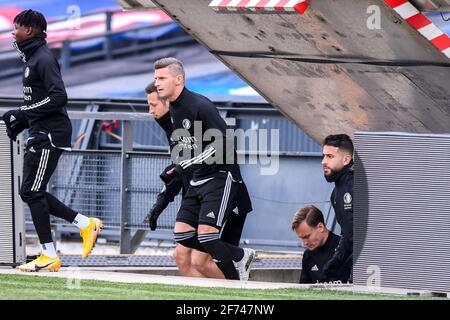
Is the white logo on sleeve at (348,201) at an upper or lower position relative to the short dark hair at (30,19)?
lower

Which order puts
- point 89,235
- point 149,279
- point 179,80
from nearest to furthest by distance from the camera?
point 149,279
point 179,80
point 89,235

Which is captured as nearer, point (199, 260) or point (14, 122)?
point (14, 122)

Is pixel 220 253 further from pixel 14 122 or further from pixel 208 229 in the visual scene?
pixel 14 122

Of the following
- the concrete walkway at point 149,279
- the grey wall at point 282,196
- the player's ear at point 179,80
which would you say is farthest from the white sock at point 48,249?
the grey wall at point 282,196

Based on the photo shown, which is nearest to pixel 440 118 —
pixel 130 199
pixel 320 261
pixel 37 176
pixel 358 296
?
pixel 320 261

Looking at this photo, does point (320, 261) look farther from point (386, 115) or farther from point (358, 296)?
point (358, 296)

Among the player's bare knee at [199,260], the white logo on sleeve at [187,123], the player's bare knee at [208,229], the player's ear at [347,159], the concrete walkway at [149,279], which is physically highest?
the white logo on sleeve at [187,123]

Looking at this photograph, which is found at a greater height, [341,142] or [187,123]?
[187,123]

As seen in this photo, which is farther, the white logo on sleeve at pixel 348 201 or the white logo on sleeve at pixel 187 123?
the white logo on sleeve at pixel 187 123

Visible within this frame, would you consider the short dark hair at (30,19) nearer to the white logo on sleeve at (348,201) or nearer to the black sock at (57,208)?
the black sock at (57,208)

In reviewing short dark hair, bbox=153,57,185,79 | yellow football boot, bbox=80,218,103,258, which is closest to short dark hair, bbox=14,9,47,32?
short dark hair, bbox=153,57,185,79

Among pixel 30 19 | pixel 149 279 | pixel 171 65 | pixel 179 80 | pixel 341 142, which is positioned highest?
pixel 30 19

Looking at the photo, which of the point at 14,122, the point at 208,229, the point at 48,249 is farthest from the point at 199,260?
the point at 14,122

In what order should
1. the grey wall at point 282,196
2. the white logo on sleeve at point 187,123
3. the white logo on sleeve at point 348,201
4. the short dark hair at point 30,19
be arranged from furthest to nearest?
the grey wall at point 282,196 < the white logo on sleeve at point 187,123 < the short dark hair at point 30,19 < the white logo on sleeve at point 348,201
